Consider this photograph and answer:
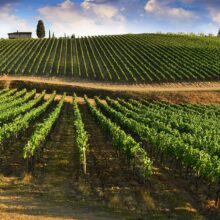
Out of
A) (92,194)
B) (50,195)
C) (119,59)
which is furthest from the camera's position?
(119,59)

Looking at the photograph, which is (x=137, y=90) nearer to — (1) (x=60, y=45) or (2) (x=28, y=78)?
(2) (x=28, y=78)

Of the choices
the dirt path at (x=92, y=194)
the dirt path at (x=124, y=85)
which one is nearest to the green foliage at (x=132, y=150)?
the dirt path at (x=92, y=194)

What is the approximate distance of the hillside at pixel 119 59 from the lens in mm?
81750

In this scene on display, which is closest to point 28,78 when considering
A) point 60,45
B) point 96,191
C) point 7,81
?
point 7,81

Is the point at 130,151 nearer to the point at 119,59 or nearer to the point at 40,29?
the point at 119,59

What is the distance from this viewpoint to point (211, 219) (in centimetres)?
1808

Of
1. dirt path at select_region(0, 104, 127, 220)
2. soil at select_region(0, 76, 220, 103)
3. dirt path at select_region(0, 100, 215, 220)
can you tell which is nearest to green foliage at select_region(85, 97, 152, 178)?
dirt path at select_region(0, 100, 215, 220)

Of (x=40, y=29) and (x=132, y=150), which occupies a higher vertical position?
(x=40, y=29)

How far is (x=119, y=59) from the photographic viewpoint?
94.9m

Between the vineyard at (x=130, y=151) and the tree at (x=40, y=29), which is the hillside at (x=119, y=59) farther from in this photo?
the vineyard at (x=130, y=151)

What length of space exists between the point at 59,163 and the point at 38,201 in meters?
6.69

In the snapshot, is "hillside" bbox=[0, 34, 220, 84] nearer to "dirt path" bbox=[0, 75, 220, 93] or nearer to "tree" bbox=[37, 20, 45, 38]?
"dirt path" bbox=[0, 75, 220, 93]

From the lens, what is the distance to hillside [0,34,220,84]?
8175 cm

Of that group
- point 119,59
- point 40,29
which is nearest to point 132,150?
point 119,59
